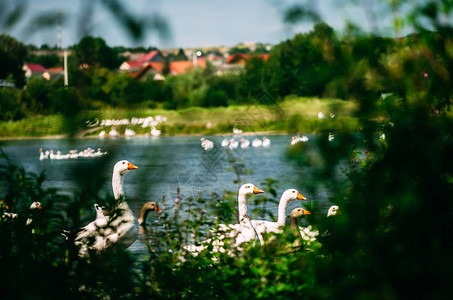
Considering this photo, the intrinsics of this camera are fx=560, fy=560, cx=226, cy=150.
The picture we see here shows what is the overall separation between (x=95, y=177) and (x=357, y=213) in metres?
0.95

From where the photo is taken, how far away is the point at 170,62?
1884mm

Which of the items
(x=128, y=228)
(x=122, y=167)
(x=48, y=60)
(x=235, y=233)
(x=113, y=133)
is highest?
(x=48, y=60)

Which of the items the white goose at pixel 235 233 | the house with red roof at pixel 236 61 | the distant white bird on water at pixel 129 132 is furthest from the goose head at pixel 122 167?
the house with red roof at pixel 236 61

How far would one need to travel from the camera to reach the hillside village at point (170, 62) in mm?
→ 1859

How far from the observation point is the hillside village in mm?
1859

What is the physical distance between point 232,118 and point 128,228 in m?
2.20

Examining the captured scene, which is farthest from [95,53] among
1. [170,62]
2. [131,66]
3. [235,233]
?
[235,233]

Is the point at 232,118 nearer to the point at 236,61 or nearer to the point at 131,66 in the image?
the point at 236,61

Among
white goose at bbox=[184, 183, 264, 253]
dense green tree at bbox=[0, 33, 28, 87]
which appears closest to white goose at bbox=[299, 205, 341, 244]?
white goose at bbox=[184, 183, 264, 253]

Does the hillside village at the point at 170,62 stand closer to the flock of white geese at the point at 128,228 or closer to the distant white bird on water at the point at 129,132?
the distant white bird on water at the point at 129,132

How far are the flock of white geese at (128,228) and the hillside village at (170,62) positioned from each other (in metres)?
0.52

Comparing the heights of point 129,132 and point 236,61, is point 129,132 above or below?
below

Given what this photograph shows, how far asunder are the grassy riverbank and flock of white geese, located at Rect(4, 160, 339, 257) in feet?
0.98

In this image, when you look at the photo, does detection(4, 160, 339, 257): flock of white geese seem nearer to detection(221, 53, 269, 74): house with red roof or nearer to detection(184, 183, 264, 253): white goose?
detection(184, 183, 264, 253): white goose
